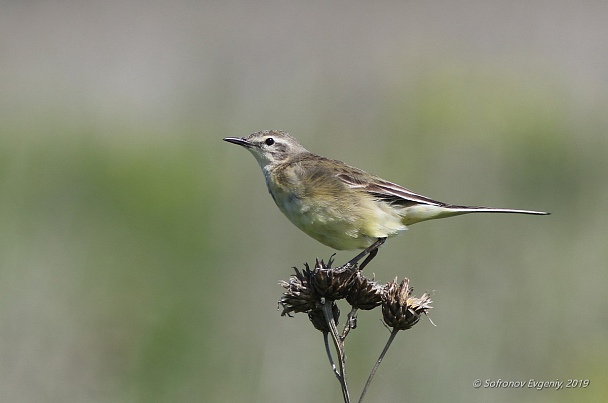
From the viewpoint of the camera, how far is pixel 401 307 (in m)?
3.89

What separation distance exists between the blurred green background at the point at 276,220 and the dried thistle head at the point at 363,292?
175 centimetres

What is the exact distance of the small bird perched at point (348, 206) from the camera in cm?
457

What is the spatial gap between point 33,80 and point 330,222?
9726 millimetres

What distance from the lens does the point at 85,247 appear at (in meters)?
8.07

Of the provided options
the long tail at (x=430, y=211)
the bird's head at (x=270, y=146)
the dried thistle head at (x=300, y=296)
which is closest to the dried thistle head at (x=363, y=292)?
Answer: the dried thistle head at (x=300, y=296)

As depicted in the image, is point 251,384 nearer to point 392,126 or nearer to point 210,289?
point 210,289

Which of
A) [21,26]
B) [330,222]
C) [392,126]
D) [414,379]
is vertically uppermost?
[21,26]

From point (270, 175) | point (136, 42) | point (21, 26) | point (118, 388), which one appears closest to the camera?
point (270, 175)

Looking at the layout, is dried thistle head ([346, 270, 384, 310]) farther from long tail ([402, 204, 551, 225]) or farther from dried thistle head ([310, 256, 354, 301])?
long tail ([402, 204, 551, 225])

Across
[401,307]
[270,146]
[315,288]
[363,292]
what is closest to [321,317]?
[315,288]

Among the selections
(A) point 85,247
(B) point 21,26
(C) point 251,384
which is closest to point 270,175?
(C) point 251,384

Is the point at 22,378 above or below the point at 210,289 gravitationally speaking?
below

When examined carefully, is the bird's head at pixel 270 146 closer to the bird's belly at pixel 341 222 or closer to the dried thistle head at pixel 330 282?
the bird's belly at pixel 341 222

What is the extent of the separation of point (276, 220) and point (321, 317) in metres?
3.32
